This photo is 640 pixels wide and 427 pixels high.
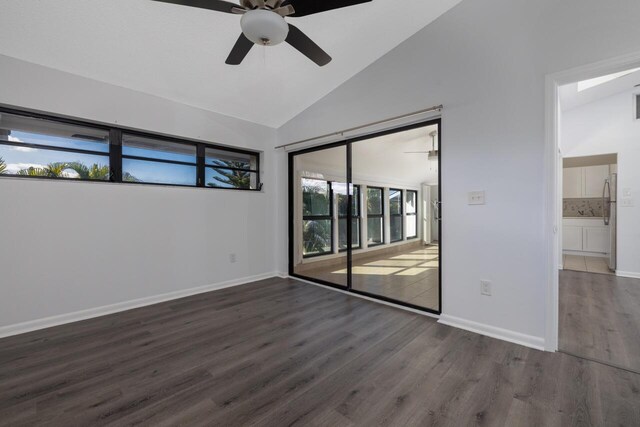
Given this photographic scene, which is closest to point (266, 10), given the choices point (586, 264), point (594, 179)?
point (586, 264)

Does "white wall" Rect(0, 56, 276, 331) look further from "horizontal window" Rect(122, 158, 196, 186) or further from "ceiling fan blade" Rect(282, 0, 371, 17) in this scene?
"ceiling fan blade" Rect(282, 0, 371, 17)

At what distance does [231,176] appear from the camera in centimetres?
418

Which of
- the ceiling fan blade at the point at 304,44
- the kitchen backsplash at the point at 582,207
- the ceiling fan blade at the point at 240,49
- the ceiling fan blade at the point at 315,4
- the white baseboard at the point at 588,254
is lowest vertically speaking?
the white baseboard at the point at 588,254

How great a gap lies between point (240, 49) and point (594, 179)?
760 cm

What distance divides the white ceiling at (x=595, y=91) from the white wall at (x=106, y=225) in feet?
16.1

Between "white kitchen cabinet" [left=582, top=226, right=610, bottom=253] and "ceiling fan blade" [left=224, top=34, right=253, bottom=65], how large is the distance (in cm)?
744

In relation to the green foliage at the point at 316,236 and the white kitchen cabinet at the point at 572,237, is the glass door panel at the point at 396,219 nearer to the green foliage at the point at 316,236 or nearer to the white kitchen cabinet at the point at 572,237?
the green foliage at the point at 316,236

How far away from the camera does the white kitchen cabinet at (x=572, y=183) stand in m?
6.16

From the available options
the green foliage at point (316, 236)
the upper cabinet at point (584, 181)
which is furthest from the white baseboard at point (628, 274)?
the green foliage at point (316, 236)

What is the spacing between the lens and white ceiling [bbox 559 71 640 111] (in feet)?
13.0

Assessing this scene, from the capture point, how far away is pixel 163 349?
7.37ft

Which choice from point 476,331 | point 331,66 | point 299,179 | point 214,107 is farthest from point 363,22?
point 476,331

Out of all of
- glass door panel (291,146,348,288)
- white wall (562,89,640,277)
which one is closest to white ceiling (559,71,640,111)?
white wall (562,89,640,277)

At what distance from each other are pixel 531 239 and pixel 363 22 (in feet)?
8.36
